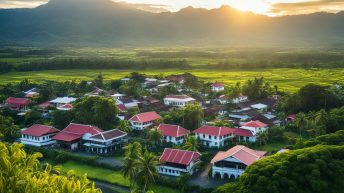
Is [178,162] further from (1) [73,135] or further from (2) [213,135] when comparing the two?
(1) [73,135]

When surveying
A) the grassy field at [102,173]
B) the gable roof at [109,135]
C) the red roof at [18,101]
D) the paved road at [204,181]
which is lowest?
the grassy field at [102,173]

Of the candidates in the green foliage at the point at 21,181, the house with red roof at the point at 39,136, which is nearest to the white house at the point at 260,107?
the house with red roof at the point at 39,136

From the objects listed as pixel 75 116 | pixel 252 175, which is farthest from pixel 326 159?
pixel 75 116

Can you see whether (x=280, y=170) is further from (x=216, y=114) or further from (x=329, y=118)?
(x=216, y=114)

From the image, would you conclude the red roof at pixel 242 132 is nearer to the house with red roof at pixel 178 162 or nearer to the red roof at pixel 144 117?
the house with red roof at pixel 178 162

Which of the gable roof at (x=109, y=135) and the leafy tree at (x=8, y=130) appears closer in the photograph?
the gable roof at (x=109, y=135)

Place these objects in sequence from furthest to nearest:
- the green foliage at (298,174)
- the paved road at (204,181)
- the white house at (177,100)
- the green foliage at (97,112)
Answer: the white house at (177,100)
the green foliage at (97,112)
the paved road at (204,181)
the green foliage at (298,174)

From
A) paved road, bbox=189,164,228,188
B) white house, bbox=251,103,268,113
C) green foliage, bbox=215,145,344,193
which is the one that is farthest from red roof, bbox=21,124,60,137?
white house, bbox=251,103,268,113
